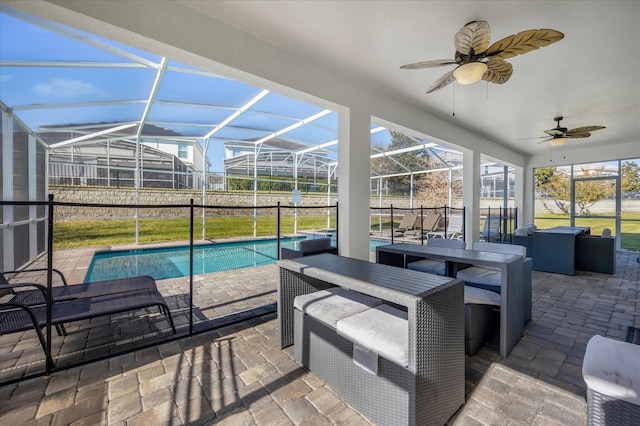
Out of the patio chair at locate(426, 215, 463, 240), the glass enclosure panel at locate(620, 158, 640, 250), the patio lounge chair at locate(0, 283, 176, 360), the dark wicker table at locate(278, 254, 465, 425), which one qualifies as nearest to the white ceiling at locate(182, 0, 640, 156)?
the dark wicker table at locate(278, 254, 465, 425)

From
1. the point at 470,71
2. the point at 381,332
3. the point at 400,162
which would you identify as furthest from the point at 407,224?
the point at 381,332

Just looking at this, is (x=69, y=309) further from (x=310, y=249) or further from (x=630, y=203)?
(x=630, y=203)

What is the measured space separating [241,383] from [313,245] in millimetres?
1739

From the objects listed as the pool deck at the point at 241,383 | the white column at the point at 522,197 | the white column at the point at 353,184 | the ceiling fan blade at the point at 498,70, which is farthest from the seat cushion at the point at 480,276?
the white column at the point at 522,197

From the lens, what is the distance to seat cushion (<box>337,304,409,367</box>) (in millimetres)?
1427

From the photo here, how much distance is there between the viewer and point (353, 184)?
12.6ft

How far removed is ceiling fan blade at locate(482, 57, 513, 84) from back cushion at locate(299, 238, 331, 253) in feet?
8.30

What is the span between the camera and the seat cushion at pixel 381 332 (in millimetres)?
1427

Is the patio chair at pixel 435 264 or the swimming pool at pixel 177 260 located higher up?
the patio chair at pixel 435 264

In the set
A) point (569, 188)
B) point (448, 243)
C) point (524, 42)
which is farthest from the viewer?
point (569, 188)

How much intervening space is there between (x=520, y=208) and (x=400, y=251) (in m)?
8.76

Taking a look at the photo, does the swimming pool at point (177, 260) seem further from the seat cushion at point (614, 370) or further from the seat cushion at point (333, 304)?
the seat cushion at point (614, 370)

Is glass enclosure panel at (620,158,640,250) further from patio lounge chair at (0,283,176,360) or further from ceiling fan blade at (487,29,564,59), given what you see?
patio lounge chair at (0,283,176,360)

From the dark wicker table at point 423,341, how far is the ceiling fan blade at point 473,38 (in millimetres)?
2230
